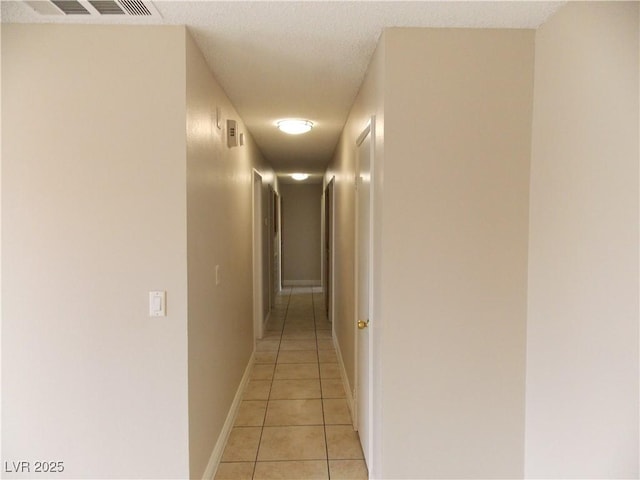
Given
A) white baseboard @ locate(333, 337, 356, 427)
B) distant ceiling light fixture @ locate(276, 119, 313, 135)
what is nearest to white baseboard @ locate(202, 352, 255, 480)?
white baseboard @ locate(333, 337, 356, 427)

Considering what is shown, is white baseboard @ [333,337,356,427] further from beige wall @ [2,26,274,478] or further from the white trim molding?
the white trim molding

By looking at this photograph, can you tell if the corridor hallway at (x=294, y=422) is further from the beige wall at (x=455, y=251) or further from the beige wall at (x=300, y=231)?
the beige wall at (x=300, y=231)

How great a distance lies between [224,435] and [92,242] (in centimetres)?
147

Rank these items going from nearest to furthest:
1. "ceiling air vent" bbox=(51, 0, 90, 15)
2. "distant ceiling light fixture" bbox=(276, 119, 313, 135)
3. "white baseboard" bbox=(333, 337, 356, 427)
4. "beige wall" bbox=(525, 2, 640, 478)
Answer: "beige wall" bbox=(525, 2, 640, 478)
"ceiling air vent" bbox=(51, 0, 90, 15)
"white baseboard" bbox=(333, 337, 356, 427)
"distant ceiling light fixture" bbox=(276, 119, 313, 135)

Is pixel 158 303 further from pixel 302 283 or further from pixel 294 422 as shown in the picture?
pixel 302 283

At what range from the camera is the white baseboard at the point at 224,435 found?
6.42 feet

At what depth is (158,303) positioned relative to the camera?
1.60 meters

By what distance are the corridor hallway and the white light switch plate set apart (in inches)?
43.0

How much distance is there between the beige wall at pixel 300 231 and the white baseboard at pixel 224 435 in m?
5.05

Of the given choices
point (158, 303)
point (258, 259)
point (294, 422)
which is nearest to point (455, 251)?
point (158, 303)

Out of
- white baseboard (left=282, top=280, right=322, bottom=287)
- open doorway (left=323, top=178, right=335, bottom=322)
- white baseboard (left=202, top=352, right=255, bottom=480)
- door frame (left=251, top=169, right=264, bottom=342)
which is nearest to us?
white baseboard (left=202, top=352, right=255, bottom=480)

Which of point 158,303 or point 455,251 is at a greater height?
point 455,251

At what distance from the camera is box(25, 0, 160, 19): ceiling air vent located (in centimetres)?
A: 140

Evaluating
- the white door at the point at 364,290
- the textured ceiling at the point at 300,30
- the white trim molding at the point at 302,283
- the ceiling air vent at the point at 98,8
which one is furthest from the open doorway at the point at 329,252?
the ceiling air vent at the point at 98,8
